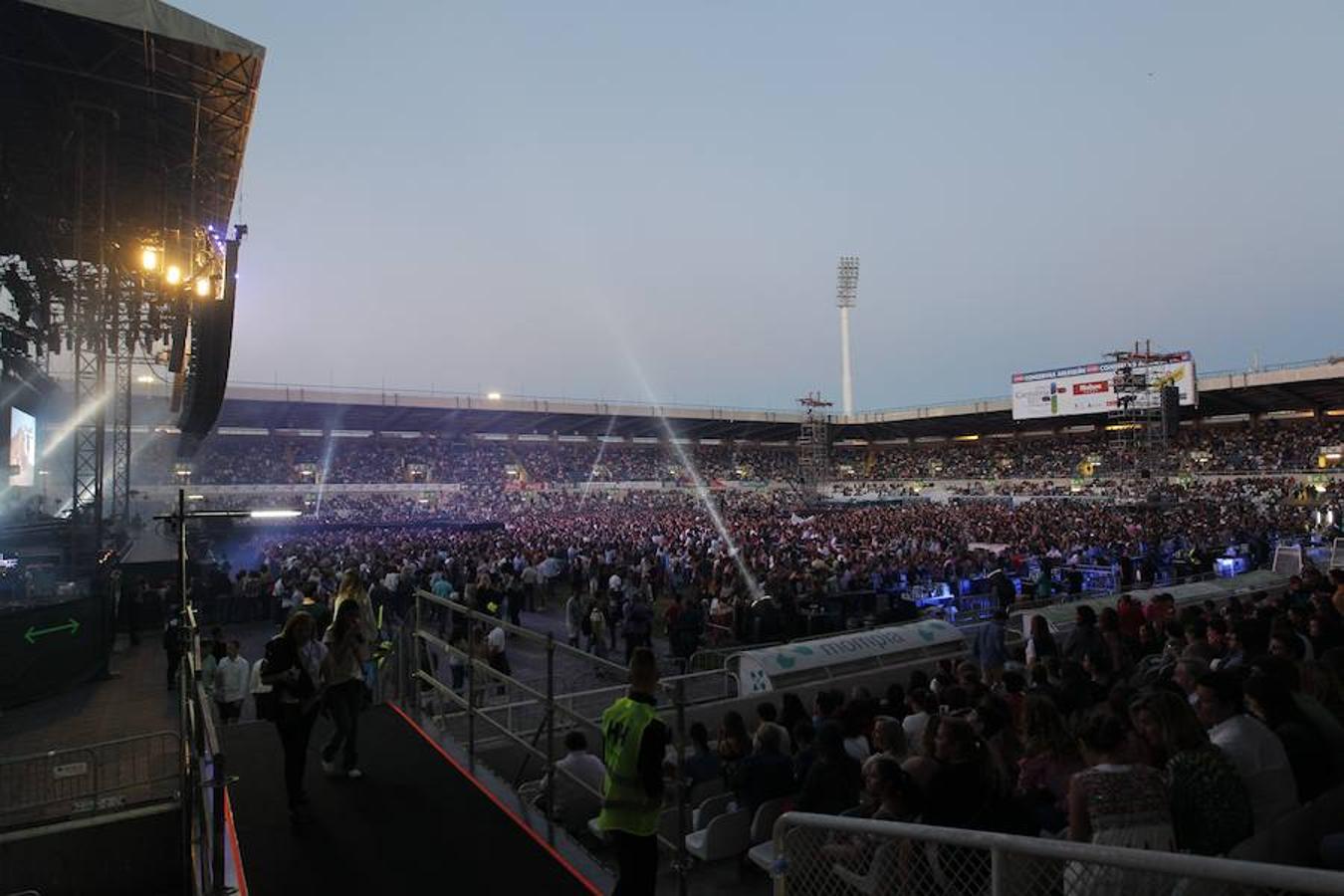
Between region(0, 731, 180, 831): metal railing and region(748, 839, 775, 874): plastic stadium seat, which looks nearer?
region(748, 839, 775, 874): plastic stadium seat

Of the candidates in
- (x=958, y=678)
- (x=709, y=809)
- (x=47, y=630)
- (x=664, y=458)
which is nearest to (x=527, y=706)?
(x=709, y=809)

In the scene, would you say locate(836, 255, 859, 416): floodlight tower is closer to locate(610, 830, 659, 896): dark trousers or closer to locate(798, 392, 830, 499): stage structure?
locate(798, 392, 830, 499): stage structure

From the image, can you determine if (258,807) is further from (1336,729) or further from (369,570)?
(369,570)

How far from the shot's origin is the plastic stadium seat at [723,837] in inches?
200

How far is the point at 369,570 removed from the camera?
16.5m

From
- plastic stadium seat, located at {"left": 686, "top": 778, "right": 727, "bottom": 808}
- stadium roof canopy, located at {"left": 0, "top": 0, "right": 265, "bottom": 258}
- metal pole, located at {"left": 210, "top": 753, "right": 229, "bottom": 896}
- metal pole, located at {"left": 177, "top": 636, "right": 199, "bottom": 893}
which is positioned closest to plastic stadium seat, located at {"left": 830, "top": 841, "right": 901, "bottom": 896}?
metal pole, located at {"left": 210, "top": 753, "right": 229, "bottom": 896}

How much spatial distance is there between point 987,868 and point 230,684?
9083mm

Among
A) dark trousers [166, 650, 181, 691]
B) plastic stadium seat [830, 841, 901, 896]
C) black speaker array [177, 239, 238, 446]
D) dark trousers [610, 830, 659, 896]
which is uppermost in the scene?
black speaker array [177, 239, 238, 446]

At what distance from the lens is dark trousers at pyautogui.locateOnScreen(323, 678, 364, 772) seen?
5082 millimetres

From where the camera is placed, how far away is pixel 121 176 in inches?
632

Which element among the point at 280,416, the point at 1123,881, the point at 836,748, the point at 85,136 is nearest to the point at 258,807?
the point at 836,748

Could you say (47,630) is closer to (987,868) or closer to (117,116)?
(117,116)

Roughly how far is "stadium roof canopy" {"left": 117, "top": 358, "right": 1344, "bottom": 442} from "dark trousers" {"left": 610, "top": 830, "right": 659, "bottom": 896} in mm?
44632

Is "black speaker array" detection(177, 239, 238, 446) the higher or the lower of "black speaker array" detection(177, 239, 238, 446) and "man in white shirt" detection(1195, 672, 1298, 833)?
the higher
